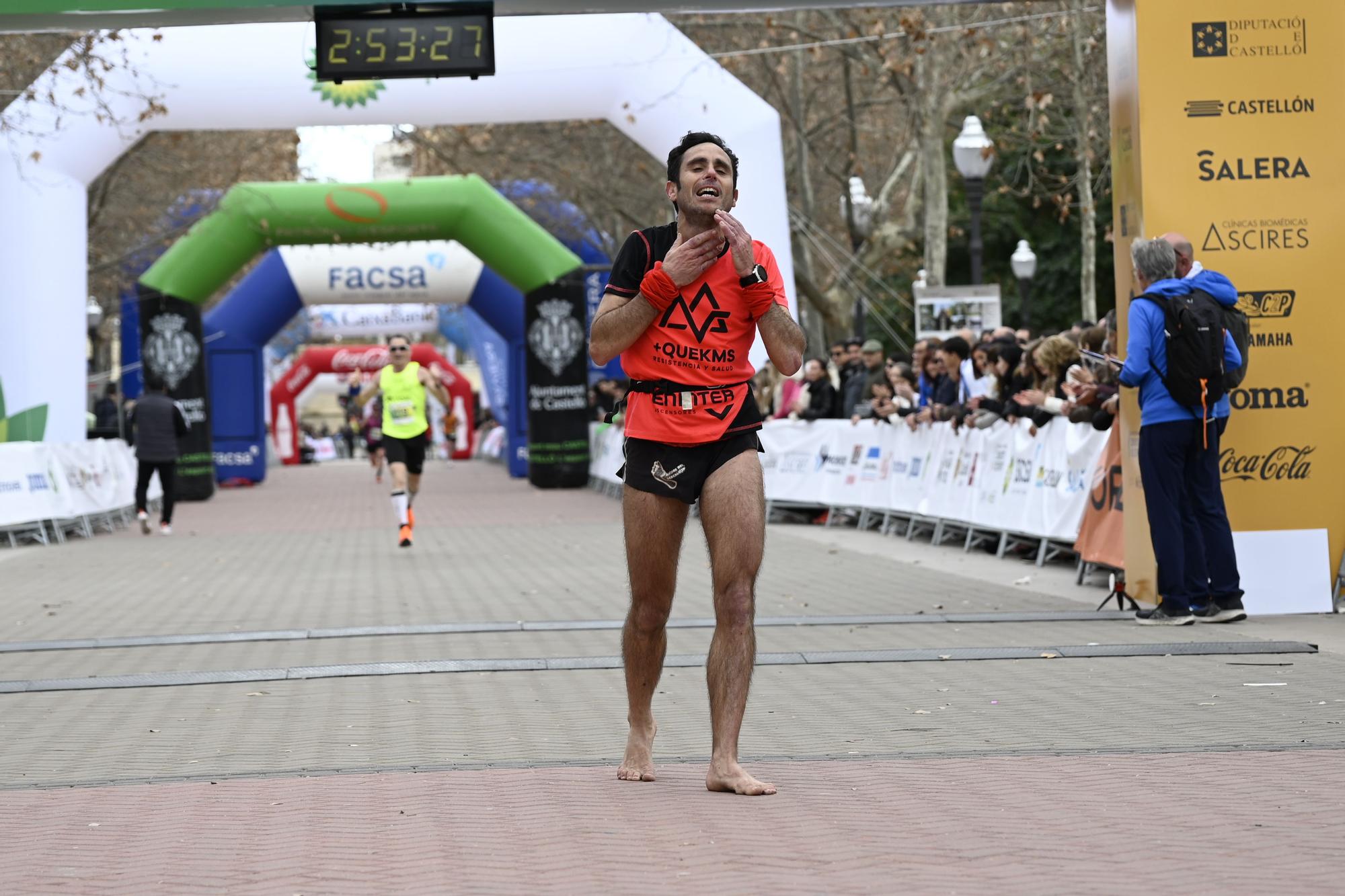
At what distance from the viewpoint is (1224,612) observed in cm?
1029

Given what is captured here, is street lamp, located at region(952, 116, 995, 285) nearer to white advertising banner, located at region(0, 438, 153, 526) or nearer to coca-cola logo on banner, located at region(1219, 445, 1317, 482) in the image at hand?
coca-cola logo on banner, located at region(1219, 445, 1317, 482)

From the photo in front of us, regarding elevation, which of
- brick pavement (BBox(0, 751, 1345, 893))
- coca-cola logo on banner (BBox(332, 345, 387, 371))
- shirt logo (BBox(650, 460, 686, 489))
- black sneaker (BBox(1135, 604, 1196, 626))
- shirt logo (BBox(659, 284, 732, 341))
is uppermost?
coca-cola logo on banner (BBox(332, 345, 387, 371))

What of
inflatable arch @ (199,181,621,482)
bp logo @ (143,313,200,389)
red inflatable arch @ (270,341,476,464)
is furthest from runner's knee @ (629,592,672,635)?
red inflatable arch @ (270,341,476,464)

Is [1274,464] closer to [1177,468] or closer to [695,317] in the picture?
[1177,468]

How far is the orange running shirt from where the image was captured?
5.88m

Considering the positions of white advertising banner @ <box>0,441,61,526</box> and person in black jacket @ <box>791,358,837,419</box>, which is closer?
white advertising banner @ <box>0,441,61,526</box>

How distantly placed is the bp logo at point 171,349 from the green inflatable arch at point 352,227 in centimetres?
46

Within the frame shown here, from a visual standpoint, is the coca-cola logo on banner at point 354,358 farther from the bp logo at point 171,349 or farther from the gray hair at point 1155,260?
the gray hair at point 1155,260

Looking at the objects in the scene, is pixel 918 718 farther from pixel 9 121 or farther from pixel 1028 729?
pixel 9 121

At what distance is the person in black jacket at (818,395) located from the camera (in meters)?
20.7

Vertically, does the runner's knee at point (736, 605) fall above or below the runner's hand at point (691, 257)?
below

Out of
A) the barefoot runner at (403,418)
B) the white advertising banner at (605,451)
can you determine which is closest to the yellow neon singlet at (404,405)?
the barefoot runner at (403,418)

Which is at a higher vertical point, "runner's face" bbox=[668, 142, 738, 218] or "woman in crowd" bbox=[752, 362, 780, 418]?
"runner's face" bbox=[668, 142, 738, 218]

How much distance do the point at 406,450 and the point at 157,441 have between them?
5.35m
